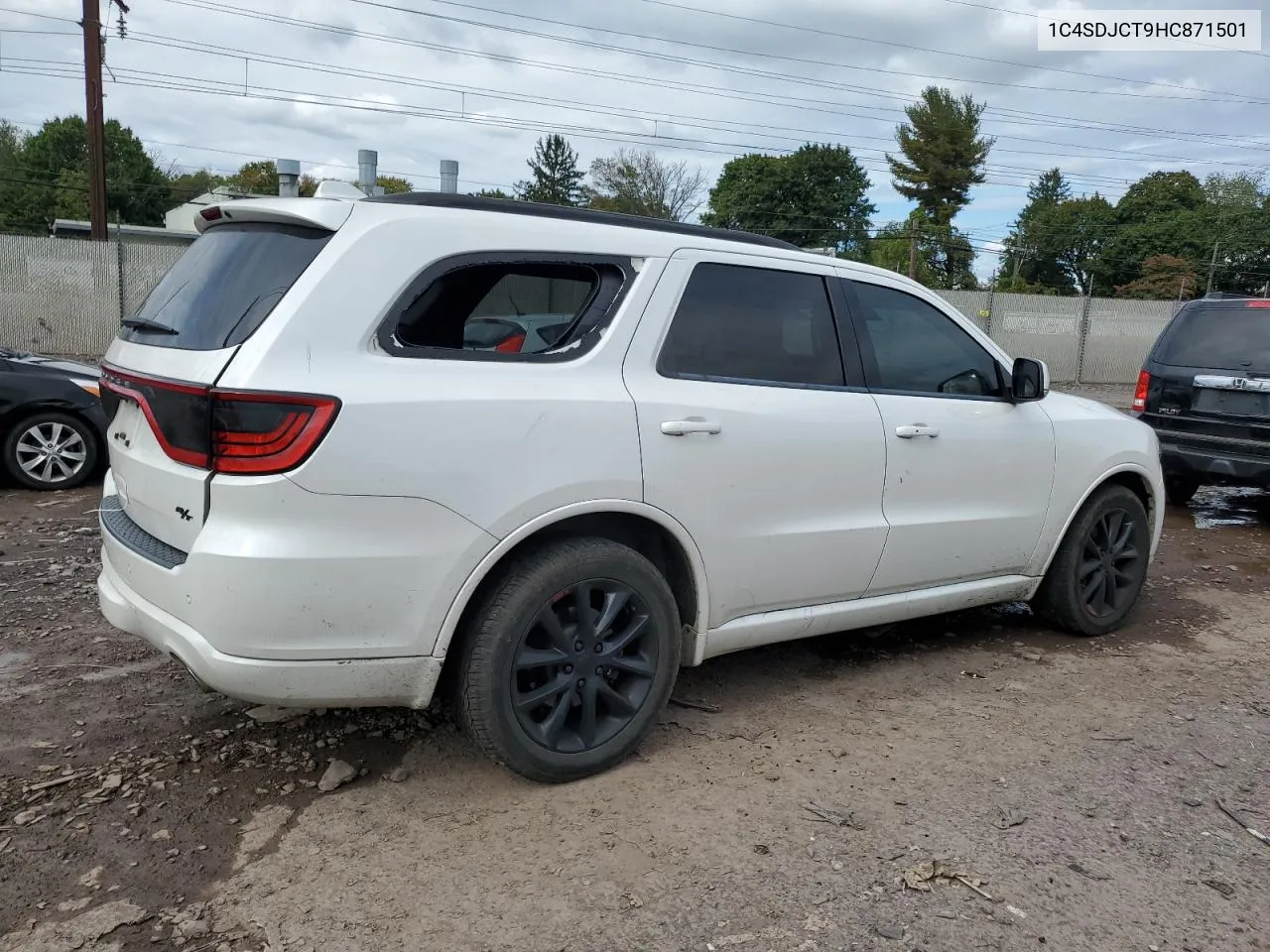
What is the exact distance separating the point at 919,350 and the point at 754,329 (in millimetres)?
942

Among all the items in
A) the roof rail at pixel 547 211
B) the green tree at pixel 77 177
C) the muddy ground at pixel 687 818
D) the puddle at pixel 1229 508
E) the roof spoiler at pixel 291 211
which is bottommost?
the muddy ground at pixel 687 818

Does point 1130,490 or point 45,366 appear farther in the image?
point 45,366

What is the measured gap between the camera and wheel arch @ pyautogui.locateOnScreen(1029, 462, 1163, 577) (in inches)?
184

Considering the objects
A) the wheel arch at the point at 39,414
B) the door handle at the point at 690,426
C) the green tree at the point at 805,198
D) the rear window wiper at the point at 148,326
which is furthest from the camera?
the green tree at the point at 805,198

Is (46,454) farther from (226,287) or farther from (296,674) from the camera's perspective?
(296,674)

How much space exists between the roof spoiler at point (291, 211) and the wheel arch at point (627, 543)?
104 cm

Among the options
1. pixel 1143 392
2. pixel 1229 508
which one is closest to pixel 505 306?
pixel 1143 392

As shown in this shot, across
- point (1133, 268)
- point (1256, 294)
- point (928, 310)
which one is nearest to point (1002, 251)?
point (1133, 268)

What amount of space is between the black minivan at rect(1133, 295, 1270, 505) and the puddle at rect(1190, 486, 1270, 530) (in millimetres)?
591

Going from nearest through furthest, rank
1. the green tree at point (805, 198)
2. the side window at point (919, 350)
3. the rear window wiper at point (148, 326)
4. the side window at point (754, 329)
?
the rear window wiper at point (148, 326)
the side window at point (754, 329)
the side window at point (919, 350)
the green tree at point (805, 198)

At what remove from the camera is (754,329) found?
11.9 feet

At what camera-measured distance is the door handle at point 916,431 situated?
389 cm

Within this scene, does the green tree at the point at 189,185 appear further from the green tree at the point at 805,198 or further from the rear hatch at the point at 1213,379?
the rear hatch at the point at 1213,379

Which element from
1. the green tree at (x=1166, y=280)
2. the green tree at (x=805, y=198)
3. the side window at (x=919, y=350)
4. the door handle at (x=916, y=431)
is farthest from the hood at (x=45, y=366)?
the green tree at (x=805, y=198)
